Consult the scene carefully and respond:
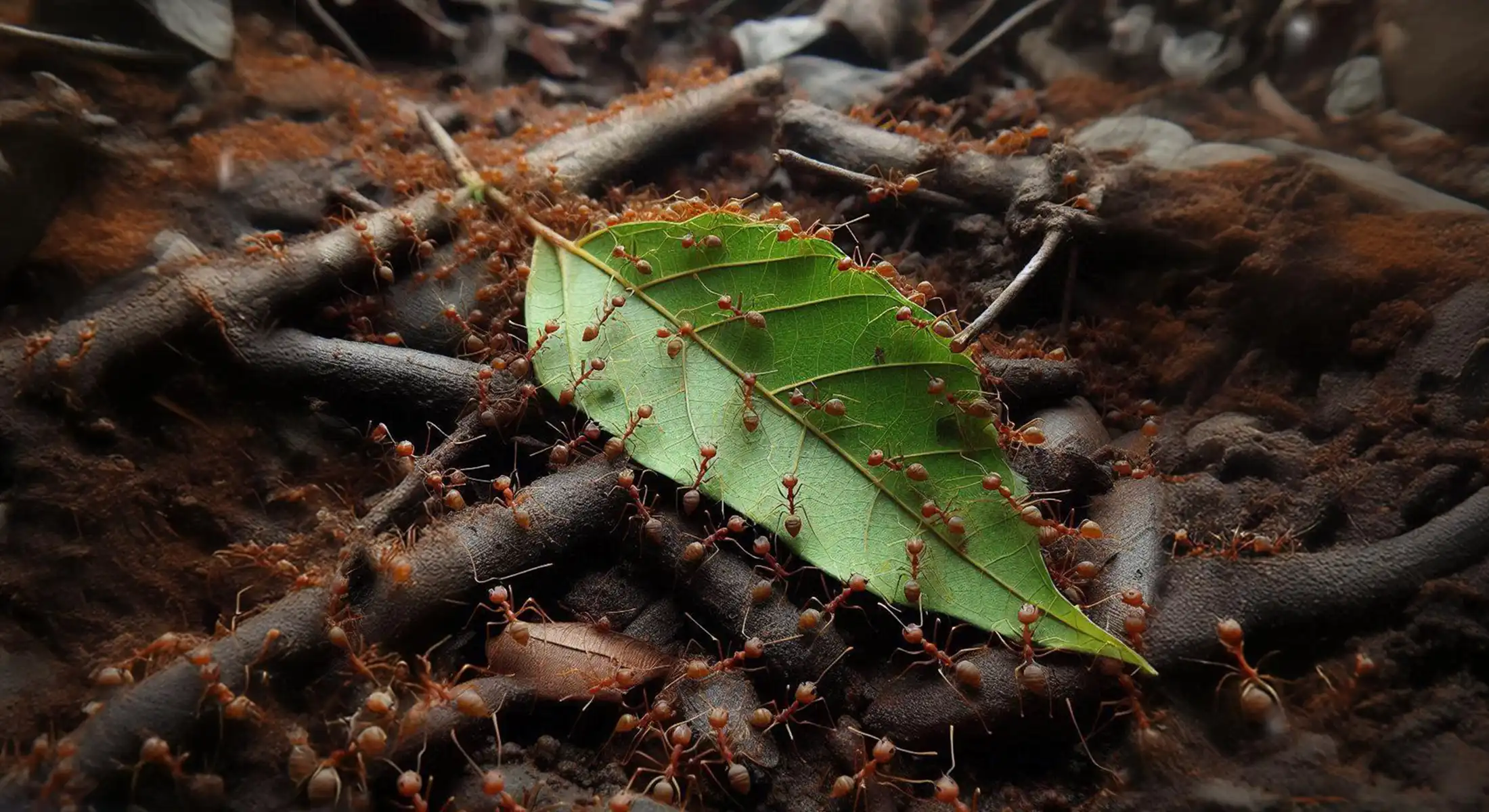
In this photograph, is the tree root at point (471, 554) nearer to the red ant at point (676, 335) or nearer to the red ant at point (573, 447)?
the red ant at point (573, 447)

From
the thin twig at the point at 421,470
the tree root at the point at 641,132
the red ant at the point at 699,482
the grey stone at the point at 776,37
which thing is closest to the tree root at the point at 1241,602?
the red ant at the point at 699,482

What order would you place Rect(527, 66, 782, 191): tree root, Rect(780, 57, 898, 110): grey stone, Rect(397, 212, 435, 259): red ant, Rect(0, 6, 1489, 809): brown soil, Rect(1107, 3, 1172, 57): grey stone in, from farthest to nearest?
Rect(780, 57, 898, 110): grey stone → Rect(527, 66, 782, 191): tree root → Rect(1107, 3, 1172, 57): grey stone → Rect(397, 212, 435, 259): red ant → Rect(0, 6, 1489, 809): brown soil

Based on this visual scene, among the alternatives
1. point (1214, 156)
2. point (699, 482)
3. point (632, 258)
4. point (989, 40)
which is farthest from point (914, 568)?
point (989, 40)

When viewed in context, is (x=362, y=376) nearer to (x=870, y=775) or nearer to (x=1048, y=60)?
(x=870, y=775)

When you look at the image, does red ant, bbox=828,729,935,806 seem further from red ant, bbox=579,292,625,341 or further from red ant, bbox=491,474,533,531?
red ant, bbox=579,292,625,341

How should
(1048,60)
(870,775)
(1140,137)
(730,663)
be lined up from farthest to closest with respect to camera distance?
(1048,60), (1140,137), (730,663), (870,775)

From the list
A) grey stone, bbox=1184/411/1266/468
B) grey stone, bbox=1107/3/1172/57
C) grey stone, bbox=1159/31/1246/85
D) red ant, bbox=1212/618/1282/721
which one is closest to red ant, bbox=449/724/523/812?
red ant, bbox=1212/618/1282/721
